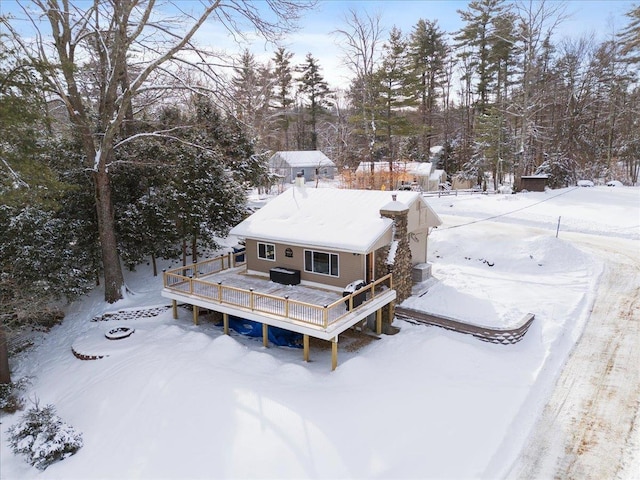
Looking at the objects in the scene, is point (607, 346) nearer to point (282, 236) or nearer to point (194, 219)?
point (282, 236)

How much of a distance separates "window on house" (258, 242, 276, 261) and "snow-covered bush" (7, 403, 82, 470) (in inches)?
320

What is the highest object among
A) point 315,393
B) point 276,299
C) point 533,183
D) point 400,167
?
point 400,167

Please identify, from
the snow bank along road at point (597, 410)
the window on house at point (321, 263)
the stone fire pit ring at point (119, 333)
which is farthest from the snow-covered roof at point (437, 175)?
the stone fire pit ring at point (119, 333)

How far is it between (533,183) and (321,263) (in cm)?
2368

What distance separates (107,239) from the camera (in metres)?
16.7

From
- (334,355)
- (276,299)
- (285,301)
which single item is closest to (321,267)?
(276,299)

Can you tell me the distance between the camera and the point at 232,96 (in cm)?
1662

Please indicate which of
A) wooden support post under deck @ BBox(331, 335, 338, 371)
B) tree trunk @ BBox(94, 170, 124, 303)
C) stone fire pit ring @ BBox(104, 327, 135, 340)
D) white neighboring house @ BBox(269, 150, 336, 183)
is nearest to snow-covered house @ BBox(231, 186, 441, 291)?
wooden support post under deck @ BBox(331, 335, 338, 371)

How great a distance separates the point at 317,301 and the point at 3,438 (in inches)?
348

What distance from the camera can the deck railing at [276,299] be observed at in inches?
471

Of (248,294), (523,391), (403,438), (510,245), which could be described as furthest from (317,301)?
(510,245)

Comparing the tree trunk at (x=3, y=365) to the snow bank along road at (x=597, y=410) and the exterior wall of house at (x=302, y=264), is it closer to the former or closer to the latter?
the exterior wall of house at (x=302, y=264)

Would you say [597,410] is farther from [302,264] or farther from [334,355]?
[302,264]

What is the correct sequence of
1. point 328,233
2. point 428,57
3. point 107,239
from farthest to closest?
point 428,57
point 107,239
point 328,233
